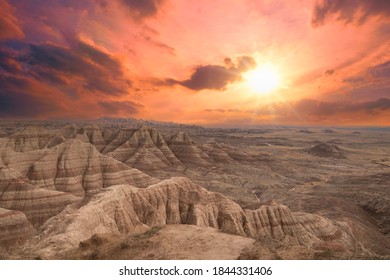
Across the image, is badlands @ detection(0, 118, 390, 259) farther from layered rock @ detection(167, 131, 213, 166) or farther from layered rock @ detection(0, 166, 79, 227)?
layered rock @ detection(167, 131, 213, 166)

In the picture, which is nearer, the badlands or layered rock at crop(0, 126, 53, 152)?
the badlands

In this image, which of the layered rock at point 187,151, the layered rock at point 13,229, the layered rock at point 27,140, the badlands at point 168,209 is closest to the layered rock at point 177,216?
the badlands at point 168,209

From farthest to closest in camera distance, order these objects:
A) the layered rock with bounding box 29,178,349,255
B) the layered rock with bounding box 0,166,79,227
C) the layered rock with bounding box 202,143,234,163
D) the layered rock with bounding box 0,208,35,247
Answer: the layered rock with bounding box 202,143,234,163, the layered rock with bounding box 0,166,79,227, the layered rock with bounding box 0,208,35,247, the layered rock with bounding box 29,178,349,255

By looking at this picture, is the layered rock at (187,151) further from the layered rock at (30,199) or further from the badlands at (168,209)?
the layered rock at (30,199)

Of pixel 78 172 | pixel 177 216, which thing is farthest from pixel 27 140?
pixel 177 216

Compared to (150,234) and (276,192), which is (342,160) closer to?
(276,192)

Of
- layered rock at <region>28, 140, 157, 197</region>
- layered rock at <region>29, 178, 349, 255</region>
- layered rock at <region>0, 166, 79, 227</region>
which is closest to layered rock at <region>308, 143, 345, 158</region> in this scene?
layered rock at <region>28, 140, 157, 197</region>
